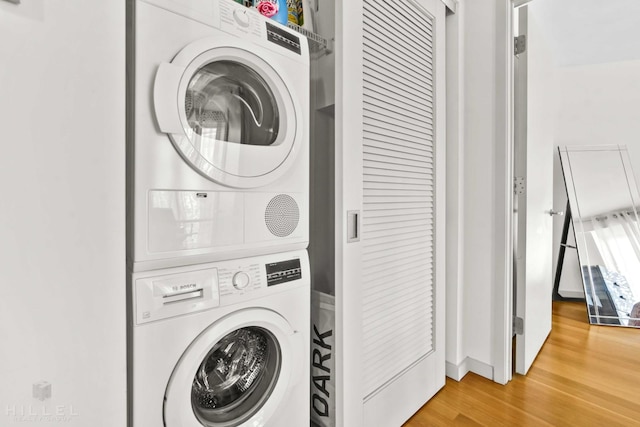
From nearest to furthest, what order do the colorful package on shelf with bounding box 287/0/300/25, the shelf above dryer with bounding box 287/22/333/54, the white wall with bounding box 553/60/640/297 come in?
the shelf above dryer with bounding box 287/22/333/54
the colorful package on shelf with bounding box 287/0/300/25
the white wall with bounding box 553/60/640/297

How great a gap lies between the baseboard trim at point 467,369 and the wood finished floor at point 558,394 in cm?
3

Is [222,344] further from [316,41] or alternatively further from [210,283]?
[316,41]

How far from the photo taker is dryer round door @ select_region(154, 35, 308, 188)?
85 cm

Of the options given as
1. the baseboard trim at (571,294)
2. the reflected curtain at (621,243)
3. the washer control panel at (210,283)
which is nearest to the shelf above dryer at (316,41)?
the washer control panel at (210,283)

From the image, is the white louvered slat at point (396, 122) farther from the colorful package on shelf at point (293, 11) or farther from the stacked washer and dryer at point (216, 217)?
the colorful package on shelf at point (293, 11)

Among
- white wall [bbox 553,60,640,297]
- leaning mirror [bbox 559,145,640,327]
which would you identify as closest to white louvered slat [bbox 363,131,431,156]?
leaning mirror [bbox 559,145,640,327]

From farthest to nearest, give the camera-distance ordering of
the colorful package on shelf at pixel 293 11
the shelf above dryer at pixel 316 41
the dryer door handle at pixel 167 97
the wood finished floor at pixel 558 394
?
the wood finished floor at pixel 558 394
the colorful package on shelf at pixel 293 11
the shelf above dryer at pixel 316 41
the dryer door handle at pixel 167 97

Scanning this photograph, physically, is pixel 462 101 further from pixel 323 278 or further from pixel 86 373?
pixel 86 373

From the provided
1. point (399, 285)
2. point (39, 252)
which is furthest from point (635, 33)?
point (39, 252)

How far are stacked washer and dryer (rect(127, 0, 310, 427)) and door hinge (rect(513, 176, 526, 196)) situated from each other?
56.8 inches

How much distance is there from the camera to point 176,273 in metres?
0.88

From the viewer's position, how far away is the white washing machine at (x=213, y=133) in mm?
817

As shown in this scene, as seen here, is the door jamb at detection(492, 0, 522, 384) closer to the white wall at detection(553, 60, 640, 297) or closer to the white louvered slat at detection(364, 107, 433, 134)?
the white louvered slat at detection(364, 107, 433, 134)

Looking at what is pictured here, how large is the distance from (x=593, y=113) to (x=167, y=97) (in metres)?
3.93
